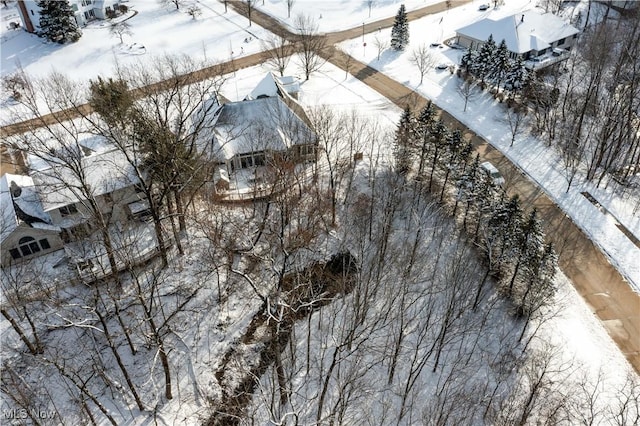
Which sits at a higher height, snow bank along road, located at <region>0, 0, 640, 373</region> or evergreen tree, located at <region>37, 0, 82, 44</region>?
Result: evergreen tree, located at <region>37, 0, 82, 44</region>

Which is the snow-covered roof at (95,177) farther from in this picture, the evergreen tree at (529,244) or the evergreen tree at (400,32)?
the evergreen tree at (400,32)

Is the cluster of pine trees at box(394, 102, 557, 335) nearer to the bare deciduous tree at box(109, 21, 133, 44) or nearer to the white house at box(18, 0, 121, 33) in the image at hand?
the bare deciduous tree at box(109, 21, 133, 44)

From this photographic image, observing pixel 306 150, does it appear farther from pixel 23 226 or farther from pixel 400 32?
pixel 400 32

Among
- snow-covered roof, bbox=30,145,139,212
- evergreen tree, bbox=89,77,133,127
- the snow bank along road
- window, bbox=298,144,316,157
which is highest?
evergreen tree, bbox=89,77,133,127

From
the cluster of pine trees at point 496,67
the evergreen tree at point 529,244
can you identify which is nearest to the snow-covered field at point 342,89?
the cluster of pine trees at point 496,67

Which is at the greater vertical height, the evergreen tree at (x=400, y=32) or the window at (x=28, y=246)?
the evergreen tree at (x=400, y=32)

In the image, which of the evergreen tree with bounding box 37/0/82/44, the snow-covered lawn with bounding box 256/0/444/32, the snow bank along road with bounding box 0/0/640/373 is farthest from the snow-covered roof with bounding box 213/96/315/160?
the evergreen tree with bounding box 37/0/82/44
